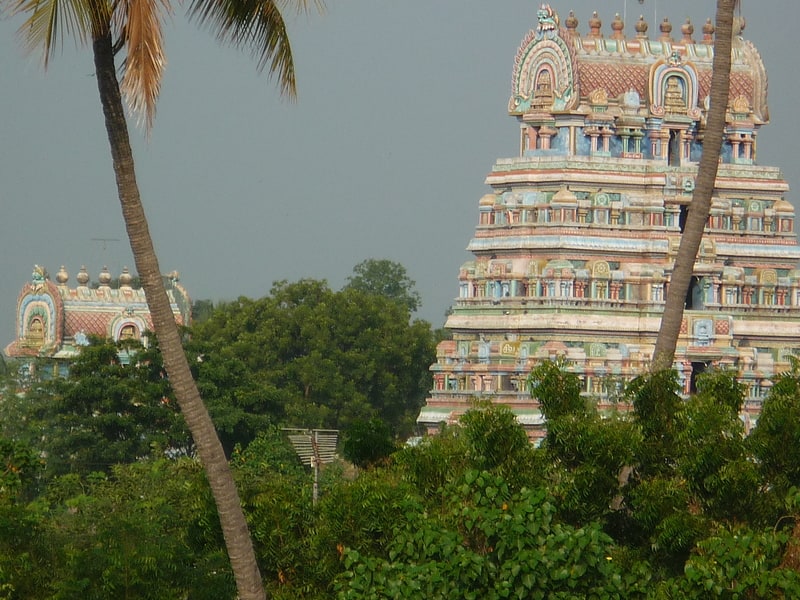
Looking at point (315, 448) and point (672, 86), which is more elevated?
point (672, 86)

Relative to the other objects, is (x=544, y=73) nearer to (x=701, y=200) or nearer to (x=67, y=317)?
(x=67, y=317)

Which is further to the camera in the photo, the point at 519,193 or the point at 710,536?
the point at 519,193

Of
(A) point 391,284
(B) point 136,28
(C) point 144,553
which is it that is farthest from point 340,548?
(A) point 391,284

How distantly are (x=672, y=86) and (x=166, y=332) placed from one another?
4584 cm

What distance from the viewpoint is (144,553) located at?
92.2 ft

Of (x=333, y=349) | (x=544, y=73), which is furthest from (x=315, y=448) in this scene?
(x=333, y=349)

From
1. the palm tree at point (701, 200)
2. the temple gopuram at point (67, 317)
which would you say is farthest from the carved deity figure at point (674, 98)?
the palm tree at point (701, 200)

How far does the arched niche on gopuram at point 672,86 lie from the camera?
69.0 metres

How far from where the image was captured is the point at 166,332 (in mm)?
25391

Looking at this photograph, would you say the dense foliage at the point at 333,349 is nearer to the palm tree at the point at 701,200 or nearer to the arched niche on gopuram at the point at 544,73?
the arched niche on gopuram at the point at 544,73

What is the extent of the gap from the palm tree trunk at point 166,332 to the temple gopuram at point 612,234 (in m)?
39.9

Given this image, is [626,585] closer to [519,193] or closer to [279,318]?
[519,193]

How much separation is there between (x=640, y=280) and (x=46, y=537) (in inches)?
1513

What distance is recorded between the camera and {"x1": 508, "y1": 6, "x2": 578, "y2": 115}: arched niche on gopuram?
68.1 m
